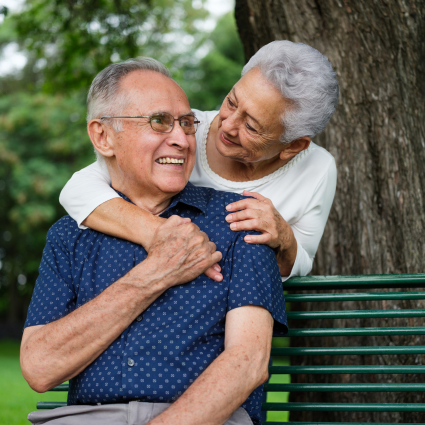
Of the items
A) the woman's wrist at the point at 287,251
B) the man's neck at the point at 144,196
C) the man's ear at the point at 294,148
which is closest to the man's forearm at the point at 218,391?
the woman's wrist at the point at 287,251

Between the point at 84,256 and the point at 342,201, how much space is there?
1929 mm

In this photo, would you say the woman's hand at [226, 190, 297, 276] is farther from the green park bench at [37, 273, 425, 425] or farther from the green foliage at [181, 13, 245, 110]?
the green foliage at [181, 13, 245, 110]

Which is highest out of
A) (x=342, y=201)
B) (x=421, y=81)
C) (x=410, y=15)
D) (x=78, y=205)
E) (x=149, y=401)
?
(x=410, y=15)

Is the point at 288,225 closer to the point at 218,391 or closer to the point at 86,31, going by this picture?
the point at 218,391

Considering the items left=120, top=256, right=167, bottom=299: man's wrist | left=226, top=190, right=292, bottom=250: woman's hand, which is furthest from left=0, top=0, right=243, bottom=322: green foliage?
left=120, top=256, right=167, bottom=299: man's wrist

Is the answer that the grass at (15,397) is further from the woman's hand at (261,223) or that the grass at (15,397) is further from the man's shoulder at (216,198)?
the woman's hand at (261,223)

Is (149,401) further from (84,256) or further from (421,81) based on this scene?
(421,81)

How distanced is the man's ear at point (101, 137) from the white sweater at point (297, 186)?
16 cm

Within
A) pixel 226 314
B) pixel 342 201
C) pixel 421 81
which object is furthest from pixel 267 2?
pixel 226 314

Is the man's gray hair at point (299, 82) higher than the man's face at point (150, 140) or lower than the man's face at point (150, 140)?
higher

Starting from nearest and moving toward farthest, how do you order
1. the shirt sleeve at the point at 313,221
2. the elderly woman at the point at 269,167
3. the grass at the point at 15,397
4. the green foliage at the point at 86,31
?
the elderly woman at the point at 269,167 → the shirt sleeve at the point at 313,221 → the grass at the point at 15,397 → the green foliage at the point at 86,31

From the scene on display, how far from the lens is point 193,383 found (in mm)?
1805

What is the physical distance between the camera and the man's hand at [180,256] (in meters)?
1.97

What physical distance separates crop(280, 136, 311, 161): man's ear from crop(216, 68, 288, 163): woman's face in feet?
0.12
